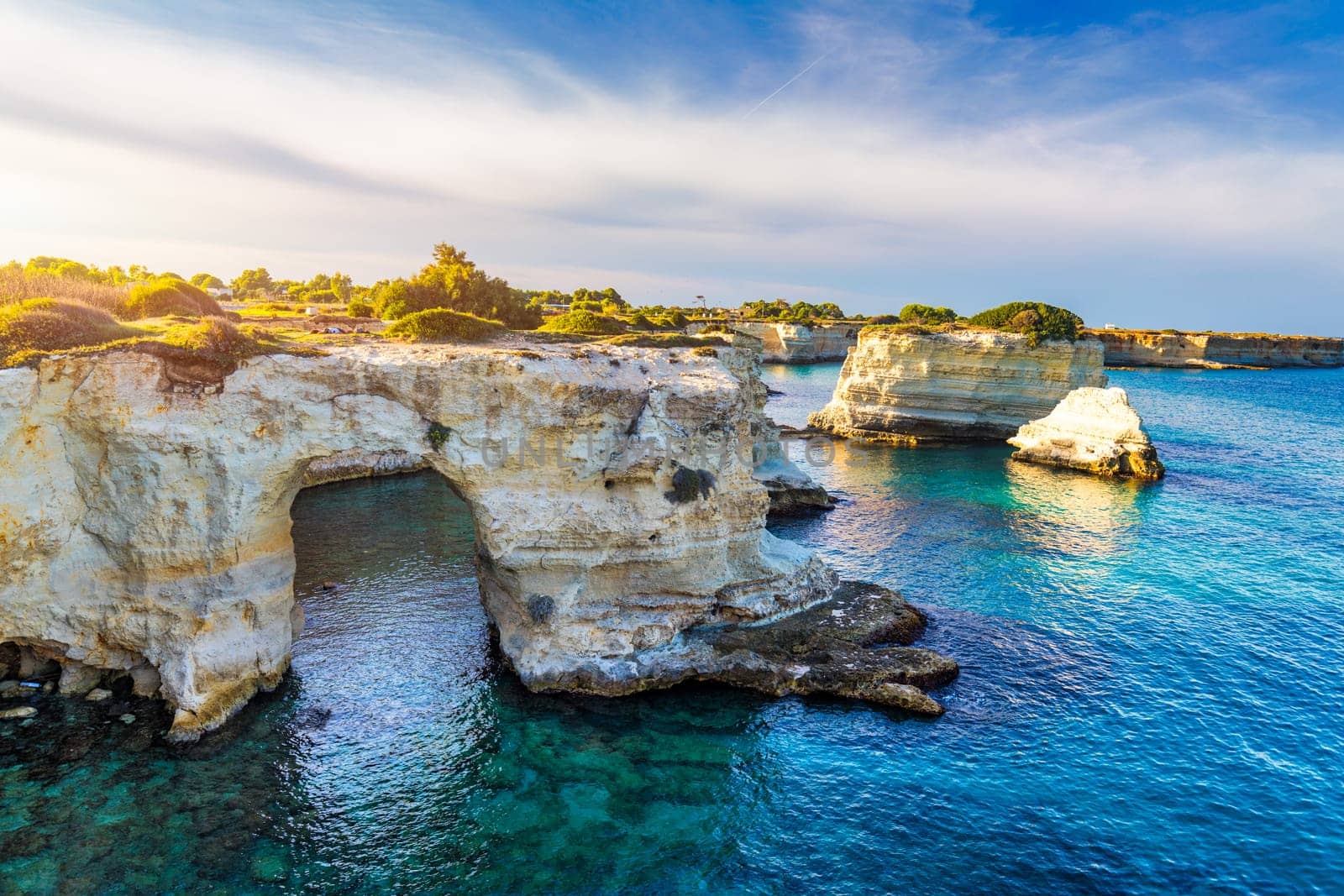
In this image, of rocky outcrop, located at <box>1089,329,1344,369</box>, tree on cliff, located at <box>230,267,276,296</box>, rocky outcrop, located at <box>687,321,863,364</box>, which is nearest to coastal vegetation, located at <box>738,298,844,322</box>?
rocky outcrop, located at <box>687,321,863,364</box>

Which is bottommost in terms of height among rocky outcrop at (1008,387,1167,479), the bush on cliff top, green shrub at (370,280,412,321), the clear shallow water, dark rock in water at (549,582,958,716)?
the clear shallow water

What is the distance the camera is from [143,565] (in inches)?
684

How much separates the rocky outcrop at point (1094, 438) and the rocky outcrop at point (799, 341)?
6672cm

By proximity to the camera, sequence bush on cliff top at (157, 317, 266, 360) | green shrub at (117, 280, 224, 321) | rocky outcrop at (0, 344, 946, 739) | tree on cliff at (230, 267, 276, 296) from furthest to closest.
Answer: tree on cliff at (230, 267, 276, 296), green shrub at (117, 280, 224, 321), bush on cliff top at (157, 317, 266, 360), rocky outcrop at (0, 344, 946, 739)

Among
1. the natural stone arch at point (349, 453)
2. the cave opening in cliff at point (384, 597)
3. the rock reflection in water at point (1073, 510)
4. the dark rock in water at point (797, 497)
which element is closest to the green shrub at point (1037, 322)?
the rock reflection in water at point (1073, 510)

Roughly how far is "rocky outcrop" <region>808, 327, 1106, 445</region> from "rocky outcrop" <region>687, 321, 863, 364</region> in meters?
55.7

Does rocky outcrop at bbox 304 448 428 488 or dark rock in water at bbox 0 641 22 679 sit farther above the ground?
rocky outcrop at bbox 304 448 428 488

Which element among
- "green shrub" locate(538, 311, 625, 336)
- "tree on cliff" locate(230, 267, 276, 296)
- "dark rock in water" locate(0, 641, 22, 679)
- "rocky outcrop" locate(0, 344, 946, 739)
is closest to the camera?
"rocky outcrop" locate(0, 344, 946, 739)

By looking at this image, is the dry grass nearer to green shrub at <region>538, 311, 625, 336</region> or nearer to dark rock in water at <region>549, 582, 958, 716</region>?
green shrub at <region>538, 311, 625, 336</region>

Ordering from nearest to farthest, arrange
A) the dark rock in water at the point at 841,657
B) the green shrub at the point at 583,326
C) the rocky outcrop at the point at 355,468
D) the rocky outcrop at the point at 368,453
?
the rocky outcrop at the point at 368,453, the dark rock in water at the point at 841,657, the green shrub at the point at 583,326, the rocky outcrop at the point at 355,468

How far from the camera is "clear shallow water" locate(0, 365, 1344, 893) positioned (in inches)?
550

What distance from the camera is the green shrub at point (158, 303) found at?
2839cm

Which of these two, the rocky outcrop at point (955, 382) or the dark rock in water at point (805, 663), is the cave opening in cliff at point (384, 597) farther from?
the rocky outcrop at point (955, 382)

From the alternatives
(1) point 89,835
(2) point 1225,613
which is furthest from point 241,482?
(2) point 1225,613
